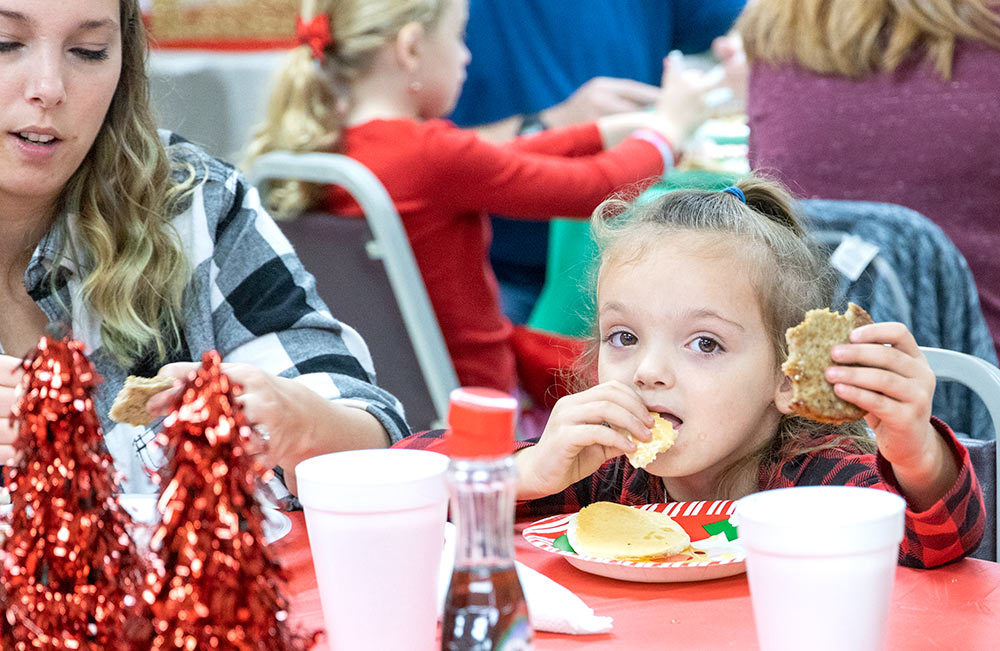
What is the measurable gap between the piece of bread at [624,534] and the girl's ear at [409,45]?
1.60m

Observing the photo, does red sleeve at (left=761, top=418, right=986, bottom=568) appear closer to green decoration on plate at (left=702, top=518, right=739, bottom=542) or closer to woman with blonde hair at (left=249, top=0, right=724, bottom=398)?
green decoration on plate at (left=702, top=518, right=739, bottom=542)

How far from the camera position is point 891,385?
0.89 meters

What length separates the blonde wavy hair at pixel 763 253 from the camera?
1228mm

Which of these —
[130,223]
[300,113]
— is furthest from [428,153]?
[130,223]

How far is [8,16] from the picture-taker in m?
1.27

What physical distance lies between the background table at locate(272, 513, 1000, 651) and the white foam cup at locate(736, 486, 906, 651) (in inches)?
5.0

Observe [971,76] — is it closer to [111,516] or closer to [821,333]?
[821,333]

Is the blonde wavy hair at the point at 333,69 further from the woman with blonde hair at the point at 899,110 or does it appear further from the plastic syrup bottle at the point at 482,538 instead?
the plastic syrup bottle at the point at 482,538

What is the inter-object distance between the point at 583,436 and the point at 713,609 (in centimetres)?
23

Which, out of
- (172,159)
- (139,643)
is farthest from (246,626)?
(172,159)

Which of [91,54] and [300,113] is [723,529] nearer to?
[91,54]

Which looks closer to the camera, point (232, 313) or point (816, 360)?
point (816, 360)

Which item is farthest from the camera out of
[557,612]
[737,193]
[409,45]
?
[409,45]

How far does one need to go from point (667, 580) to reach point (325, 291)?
1340mm
